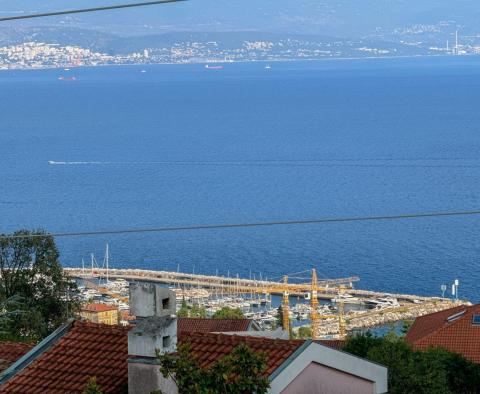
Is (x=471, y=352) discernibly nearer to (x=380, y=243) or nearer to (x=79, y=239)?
(x=380, y=243)

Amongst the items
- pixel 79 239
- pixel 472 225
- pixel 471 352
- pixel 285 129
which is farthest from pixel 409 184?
pixel 471 352

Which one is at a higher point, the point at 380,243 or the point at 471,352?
the point at 471,352

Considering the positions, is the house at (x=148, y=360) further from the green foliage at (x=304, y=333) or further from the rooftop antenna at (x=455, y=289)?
the rooftop antenna at (x=455, y=289)

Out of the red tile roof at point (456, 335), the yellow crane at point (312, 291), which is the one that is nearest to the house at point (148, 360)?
the red tile roof at point (456, 335)

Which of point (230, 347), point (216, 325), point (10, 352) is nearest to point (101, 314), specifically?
point (216, 325)

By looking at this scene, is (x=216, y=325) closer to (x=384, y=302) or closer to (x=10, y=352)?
(x=10, y=352)
